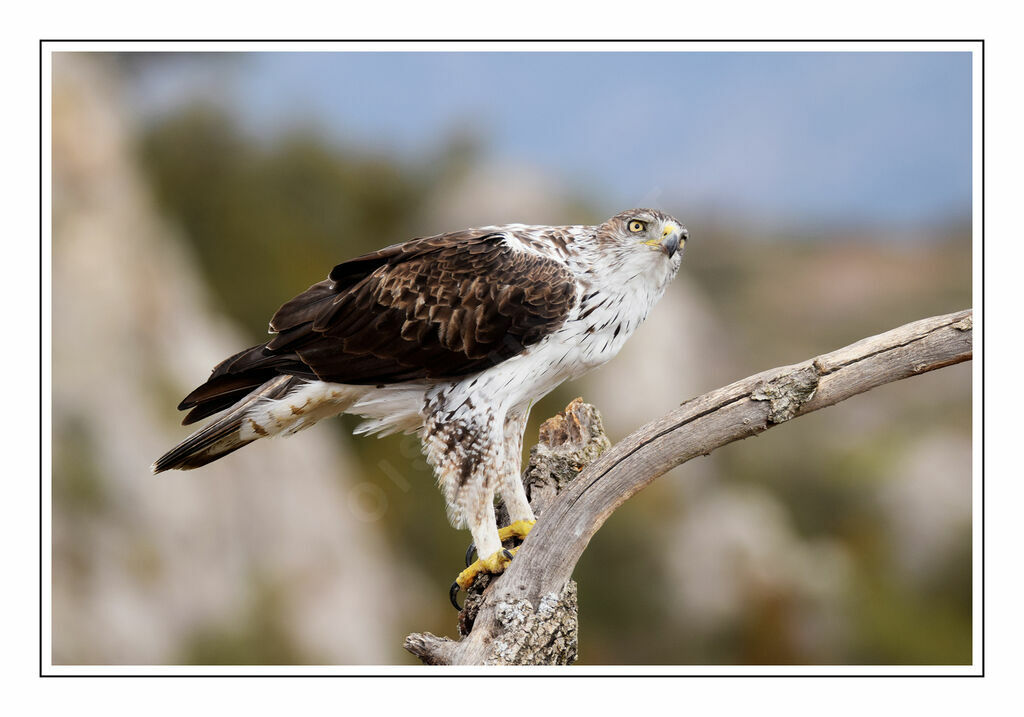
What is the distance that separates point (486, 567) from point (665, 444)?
747 millimetres

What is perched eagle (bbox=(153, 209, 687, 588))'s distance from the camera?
2.69m

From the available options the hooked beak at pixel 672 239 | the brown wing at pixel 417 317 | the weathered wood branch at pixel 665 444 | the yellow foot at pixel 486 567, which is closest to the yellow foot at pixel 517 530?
the yellow foot at pixel 486 567

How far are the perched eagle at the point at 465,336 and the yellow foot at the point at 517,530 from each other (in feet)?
0.62

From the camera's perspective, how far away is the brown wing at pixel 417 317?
2686 mm

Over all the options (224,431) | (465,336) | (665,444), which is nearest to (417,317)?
(465,336)

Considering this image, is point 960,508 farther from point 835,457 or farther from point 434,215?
point 434,215

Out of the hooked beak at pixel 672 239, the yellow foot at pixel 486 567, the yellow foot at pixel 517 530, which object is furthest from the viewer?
the yellow foot at pixel 517 530

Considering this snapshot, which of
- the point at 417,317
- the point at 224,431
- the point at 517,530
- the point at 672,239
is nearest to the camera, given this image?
the point at 672,239

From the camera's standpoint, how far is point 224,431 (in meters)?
2.90

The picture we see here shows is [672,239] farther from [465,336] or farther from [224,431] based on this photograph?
[224,431]

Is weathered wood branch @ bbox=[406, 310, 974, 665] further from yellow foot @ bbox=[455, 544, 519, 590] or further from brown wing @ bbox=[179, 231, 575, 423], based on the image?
brown wing @ bbox=[179, 231, 575, 423]

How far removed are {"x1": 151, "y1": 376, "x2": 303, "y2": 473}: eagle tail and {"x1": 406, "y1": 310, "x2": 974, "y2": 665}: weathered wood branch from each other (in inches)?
40.1

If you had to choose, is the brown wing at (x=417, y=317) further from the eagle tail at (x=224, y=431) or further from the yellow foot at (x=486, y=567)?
the yellow foot at (x=486, y=567)
